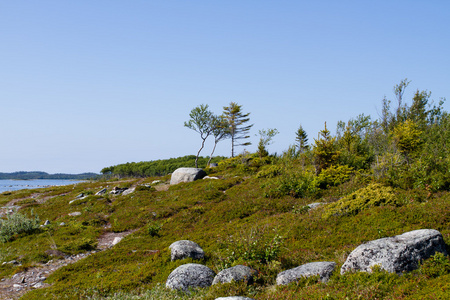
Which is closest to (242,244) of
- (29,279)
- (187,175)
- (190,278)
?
(190,278)

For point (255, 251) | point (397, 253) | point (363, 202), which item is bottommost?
point (255, 251)

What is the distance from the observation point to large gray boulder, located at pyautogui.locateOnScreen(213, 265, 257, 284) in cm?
710

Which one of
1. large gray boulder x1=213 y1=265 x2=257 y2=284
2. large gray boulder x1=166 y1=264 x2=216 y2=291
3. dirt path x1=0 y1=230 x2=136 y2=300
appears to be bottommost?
dirt path x1=0 y1=230 x2=136 y2=300

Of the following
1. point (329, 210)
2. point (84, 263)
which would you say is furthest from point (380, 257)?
point (84, 263)

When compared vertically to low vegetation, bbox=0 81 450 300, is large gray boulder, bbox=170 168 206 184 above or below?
above

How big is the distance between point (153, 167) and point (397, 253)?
88.9m

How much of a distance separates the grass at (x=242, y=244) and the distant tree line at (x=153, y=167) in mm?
67433

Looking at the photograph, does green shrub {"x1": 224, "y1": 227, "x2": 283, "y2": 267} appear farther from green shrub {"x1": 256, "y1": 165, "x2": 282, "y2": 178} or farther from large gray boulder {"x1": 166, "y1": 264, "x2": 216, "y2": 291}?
green shrub {"x1": 256, "y1": 165, "x2": 282, "y2": 178}

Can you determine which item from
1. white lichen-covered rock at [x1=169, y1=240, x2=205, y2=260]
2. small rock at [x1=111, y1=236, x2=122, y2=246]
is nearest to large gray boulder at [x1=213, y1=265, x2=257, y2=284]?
white lichen-covered rock at [x1=169, y1=240, x2=205, y2=260]

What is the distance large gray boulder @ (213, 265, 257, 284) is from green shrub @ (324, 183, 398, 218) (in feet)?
18.0

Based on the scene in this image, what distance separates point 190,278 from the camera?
7750 millimetres

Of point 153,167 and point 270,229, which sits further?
point 153,167

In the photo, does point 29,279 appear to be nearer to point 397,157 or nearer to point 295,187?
point 295,187

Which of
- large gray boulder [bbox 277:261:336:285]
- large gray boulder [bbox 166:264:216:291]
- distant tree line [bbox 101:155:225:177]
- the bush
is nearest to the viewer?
large gray boulder [bbox 277:261:336:285]
